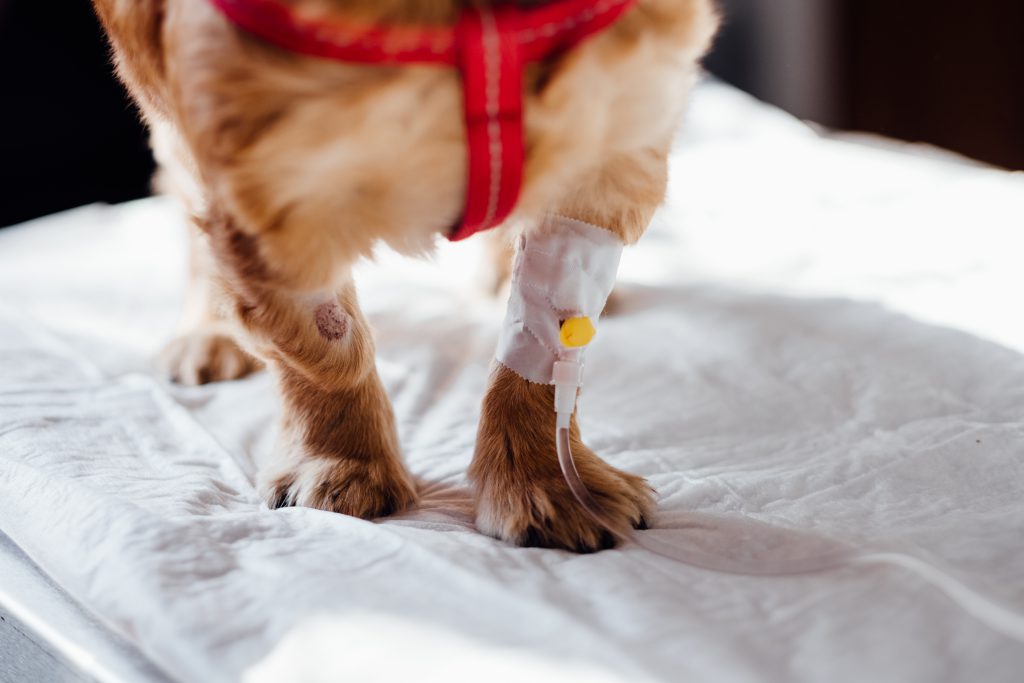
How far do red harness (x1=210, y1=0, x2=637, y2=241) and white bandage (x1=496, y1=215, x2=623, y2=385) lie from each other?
7.0 inches

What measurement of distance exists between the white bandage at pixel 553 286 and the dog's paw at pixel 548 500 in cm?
9

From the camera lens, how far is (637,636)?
761 millimetres

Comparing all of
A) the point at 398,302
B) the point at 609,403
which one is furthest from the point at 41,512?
the point at 398,302

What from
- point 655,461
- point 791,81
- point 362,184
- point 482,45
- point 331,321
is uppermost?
point 482,45

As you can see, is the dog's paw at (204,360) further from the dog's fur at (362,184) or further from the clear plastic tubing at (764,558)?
the clear plastic tubing at (764,558)

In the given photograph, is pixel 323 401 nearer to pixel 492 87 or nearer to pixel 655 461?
pixel 655 461

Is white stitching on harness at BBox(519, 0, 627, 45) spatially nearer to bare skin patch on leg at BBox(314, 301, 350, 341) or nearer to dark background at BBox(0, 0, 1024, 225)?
bare skin patch on leg at BBox(314, 301, 350, 341)

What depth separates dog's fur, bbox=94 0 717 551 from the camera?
0.75 metres

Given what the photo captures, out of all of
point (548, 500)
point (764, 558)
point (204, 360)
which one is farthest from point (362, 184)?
point (204, 360)

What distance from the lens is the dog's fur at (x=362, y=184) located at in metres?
0.75

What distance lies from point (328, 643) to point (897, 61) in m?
3.39

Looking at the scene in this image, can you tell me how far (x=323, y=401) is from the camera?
1147 millimetres

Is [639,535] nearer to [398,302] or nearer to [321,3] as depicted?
[321,3]

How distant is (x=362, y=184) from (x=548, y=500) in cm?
38
